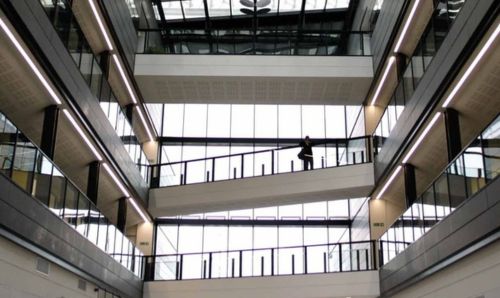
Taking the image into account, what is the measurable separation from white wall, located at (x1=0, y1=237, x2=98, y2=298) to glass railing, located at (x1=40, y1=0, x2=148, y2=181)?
19.2 ft

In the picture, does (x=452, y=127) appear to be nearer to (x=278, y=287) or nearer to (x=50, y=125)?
(x=278, y=287)

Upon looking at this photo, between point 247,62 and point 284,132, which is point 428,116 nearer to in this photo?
point 247,62

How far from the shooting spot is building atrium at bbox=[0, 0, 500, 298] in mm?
13945

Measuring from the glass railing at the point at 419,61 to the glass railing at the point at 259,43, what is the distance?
14.5ft

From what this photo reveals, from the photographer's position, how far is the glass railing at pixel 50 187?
1259 cm

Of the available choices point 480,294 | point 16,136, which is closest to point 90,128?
point 16,136

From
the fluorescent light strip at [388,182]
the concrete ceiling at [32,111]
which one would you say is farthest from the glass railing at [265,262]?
the concrete ceiling at [32,111]

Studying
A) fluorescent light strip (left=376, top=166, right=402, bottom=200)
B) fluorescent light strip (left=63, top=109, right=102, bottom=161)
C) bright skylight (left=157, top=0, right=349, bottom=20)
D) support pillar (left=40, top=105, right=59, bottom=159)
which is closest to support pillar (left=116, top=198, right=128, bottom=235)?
fluorescent light strip (left=63, top=109, right=102, bottom=161)

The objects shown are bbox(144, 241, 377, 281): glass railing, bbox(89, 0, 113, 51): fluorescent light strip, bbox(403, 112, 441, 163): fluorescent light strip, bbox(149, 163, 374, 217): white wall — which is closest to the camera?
bbox(403, 112, 441, 163): fluorescent light strip

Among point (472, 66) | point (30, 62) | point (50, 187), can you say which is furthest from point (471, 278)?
point (30, 62)

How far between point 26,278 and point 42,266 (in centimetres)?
106

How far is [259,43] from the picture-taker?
87.5ft

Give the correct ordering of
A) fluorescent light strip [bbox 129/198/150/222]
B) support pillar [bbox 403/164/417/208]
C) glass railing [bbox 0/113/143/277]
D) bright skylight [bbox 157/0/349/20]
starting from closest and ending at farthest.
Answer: glass railing [bbox 0/113/143/277] < support pillar [bbox 403/164/417/208] < fluorescent light strip [bbox 129/198/150/222] < bright skylight [bbox 157/0/349/20]

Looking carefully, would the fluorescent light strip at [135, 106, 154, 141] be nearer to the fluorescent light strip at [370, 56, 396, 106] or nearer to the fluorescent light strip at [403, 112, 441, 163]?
the fluorescent light strip at [370, 56, 396, 106]
